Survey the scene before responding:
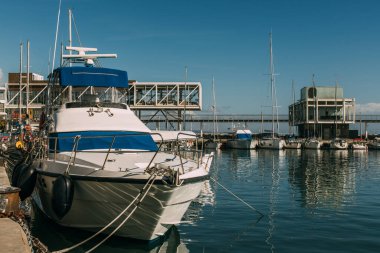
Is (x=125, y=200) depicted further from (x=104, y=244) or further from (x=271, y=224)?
(x=271, y=224)

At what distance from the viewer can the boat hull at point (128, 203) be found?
10172 millimetres

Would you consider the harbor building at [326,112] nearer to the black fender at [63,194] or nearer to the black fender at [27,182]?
the black fender at [27,182]

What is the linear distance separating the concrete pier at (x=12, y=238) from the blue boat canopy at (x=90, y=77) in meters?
6.50

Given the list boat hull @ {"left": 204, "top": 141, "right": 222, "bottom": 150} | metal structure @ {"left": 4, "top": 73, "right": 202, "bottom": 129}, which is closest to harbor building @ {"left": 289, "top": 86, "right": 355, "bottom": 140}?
boat hull @ {"left": 204, "top": 141, "right": 222, "bottom": 150}

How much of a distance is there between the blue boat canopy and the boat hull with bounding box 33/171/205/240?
477cm

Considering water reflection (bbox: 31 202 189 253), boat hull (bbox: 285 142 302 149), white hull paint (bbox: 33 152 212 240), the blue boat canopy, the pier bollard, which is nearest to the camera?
white hull paint (bbox: 33 152 212 240)

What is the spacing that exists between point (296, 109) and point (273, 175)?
77.1 metres

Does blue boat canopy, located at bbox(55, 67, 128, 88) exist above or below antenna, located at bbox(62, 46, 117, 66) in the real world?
below

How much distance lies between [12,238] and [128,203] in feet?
9.29

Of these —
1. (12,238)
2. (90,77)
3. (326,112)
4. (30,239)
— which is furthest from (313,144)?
(12,238)

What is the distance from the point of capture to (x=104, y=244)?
11.3m

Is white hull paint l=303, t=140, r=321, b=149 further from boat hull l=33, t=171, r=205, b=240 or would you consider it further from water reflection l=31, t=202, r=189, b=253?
boat hull l=33, t=171, r=205, b=240

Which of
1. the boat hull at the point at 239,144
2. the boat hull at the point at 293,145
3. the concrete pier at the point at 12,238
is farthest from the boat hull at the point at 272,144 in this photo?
the concrete pier at the point at 12,238

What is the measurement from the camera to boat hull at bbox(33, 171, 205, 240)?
10172mm
